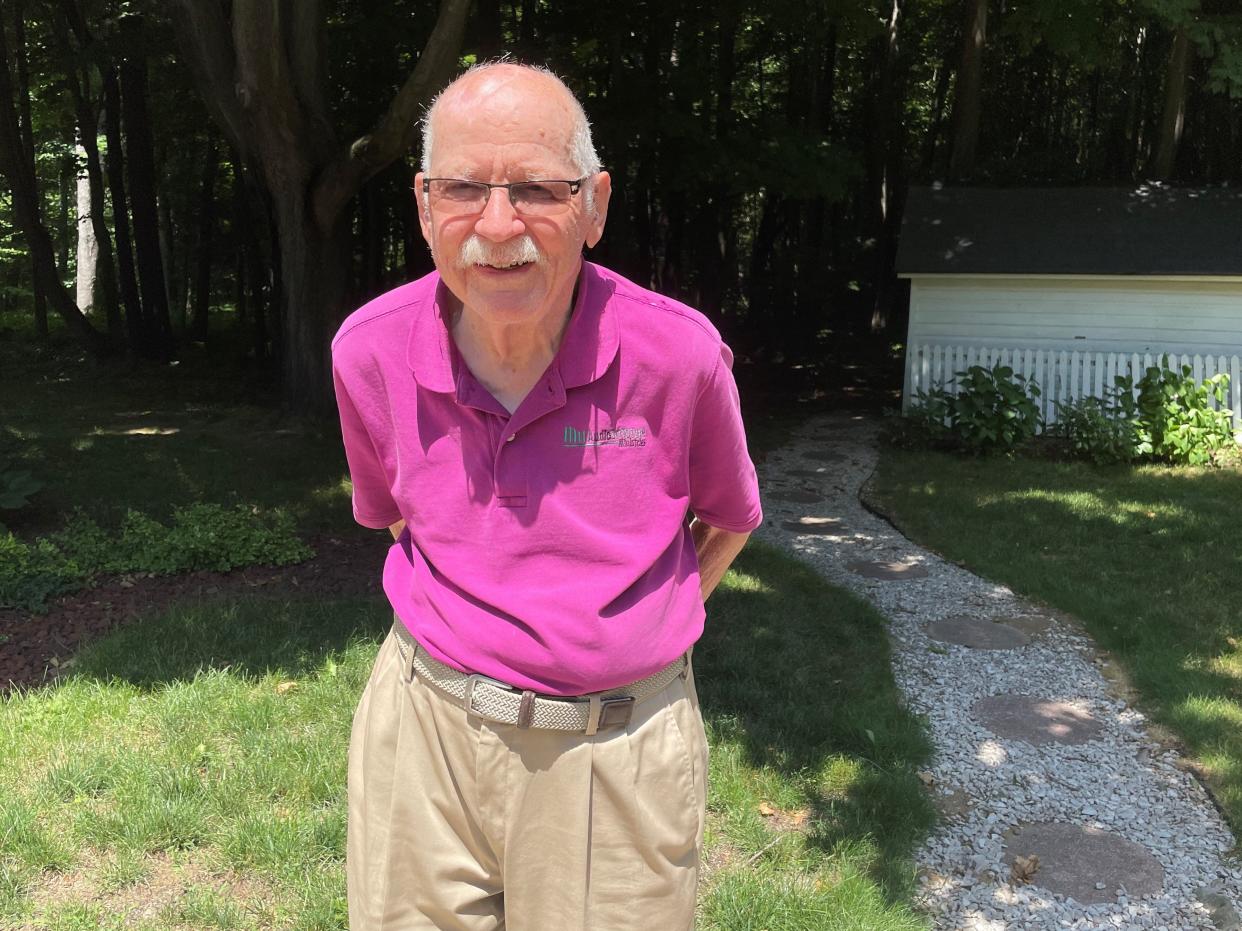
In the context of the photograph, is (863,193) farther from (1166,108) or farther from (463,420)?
(463,420)

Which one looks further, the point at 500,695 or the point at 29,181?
the point at 29,181

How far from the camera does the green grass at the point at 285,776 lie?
3.61 meters

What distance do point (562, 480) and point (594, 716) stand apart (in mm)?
414

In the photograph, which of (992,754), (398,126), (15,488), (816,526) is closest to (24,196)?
(398,126)

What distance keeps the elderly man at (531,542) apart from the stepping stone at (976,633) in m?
4.87

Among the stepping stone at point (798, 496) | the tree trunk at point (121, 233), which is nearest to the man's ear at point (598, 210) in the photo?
the stepping stone at point (798, 496)

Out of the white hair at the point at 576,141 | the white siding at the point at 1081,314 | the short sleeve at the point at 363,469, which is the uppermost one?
the white hair at the point at 576,141

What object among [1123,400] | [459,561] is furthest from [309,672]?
[1123,400]

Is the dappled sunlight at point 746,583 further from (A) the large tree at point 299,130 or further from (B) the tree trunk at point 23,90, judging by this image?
(B) the tree trunk at point 23,90

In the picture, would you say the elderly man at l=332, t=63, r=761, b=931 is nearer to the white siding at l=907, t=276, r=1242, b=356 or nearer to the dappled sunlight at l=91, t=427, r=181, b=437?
the dappled sunlight at l=91, t=427, r=181, b=437

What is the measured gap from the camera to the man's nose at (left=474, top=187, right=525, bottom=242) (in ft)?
5.82

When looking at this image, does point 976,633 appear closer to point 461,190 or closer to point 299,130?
point 461,190

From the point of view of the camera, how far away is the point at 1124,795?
15.3 feet

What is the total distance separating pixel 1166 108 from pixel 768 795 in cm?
1600
